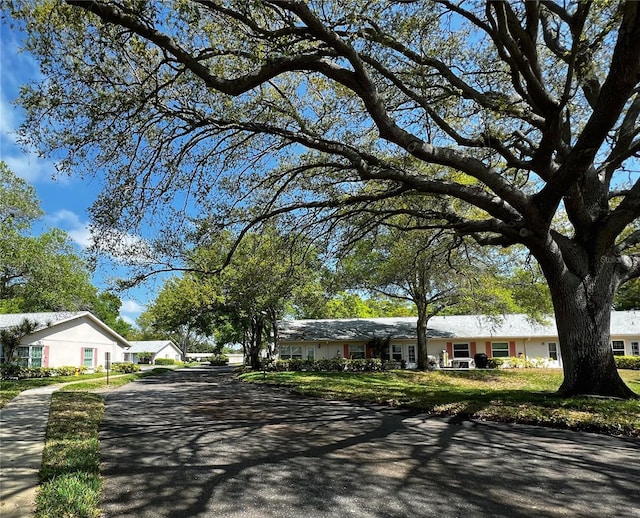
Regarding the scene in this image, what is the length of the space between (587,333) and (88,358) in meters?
34.7

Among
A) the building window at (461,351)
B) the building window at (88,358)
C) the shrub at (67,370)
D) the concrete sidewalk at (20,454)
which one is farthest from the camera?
the building window at (461,351)

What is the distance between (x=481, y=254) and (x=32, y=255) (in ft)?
80.2

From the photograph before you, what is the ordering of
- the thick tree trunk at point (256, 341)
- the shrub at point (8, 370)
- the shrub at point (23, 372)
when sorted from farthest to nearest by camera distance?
the thick tree trunk at point (256, 341) < the shrub at point (23, 372) < the shrub at point (8, 370)

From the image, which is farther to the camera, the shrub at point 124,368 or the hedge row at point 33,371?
the shrub at point 124,368

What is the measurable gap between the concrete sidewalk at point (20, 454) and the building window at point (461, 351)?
30.0m

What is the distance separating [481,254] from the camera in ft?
75.8

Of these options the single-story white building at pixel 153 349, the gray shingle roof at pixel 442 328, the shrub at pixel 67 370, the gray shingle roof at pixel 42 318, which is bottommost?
the single-story white building at pixel 153 349

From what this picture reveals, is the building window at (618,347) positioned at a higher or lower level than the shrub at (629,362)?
higher

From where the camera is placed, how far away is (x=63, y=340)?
3297 centimetres

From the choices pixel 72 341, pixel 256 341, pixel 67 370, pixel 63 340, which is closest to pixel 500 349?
pixel 256 341

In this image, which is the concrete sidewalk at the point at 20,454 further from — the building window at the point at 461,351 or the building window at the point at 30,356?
the building window at the point at 461,351

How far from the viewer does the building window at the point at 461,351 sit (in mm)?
36716

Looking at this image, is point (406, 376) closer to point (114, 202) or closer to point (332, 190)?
point (332, 190)

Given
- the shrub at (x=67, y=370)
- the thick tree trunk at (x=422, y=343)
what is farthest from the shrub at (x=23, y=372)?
the thick tree trunk at (x=422, y=343)
